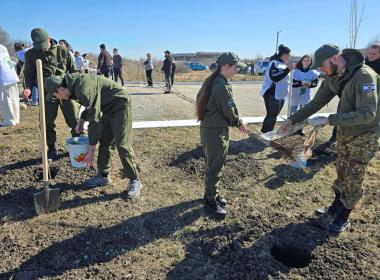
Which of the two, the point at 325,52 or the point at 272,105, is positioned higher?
the point at 325,52

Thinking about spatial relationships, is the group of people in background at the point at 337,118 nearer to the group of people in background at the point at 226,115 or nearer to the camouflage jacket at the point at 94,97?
the group of people in background at the point at 226,115

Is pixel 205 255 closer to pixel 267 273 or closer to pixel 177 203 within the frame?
pixel 267 273

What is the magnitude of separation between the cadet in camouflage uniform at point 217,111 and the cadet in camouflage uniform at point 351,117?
2.85 ft

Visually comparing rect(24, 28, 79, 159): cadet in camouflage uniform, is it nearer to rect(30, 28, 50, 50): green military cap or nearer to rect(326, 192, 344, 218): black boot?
rect(30, 28, 50, 50): green military cap

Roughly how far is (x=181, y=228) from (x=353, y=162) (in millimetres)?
1963

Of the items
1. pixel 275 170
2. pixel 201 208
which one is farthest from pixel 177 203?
pixel 275 170

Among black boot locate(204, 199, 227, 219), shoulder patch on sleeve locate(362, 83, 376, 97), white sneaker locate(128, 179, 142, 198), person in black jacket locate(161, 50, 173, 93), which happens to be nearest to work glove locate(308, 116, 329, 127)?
shoulder patch on sleeve locate(362, 83, 376, 97)

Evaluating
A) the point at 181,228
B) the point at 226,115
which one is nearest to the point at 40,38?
the point at 226,115

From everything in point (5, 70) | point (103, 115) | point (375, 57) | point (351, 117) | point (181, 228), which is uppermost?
point (375, 57)

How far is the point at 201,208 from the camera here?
14.1 ft

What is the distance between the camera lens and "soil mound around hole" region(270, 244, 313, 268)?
11.4 ft

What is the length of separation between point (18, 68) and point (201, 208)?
10.5 m

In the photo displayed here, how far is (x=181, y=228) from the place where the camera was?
3883 mm

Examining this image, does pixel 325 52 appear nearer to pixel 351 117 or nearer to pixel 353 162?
pixel 351 117
